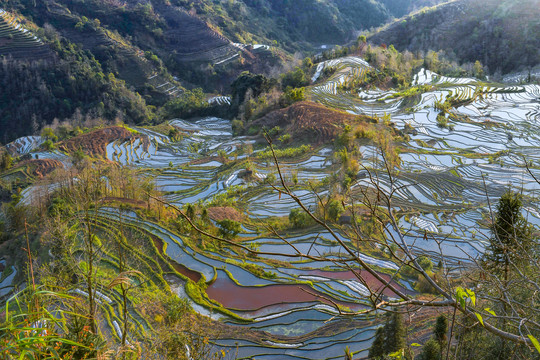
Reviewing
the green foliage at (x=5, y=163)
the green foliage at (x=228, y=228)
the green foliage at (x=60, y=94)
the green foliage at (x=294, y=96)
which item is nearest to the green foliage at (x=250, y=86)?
the green foliage at (x=294, y=96)

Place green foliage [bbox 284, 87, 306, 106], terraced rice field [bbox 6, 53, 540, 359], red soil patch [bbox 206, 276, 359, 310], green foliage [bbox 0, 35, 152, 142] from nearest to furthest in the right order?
terraced rice field [bbox 6, 53, 540, 359] < red soil patch [bbox 206, 276, 359, 310] < green foliage [bbox 284, 87, 306, 106] < green foliage [bbox 0, 35, 152, 142]

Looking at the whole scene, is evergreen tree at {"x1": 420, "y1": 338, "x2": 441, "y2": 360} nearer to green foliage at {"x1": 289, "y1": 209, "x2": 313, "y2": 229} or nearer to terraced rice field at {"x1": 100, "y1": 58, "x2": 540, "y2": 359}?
terraced rice field at {"x1": 100, "y1": 58, "x2": 540, "y2": 359}

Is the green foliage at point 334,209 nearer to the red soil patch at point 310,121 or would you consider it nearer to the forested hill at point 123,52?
the red soil patch at point 310,121

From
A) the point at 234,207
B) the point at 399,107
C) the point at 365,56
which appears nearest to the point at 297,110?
the point at 399,107

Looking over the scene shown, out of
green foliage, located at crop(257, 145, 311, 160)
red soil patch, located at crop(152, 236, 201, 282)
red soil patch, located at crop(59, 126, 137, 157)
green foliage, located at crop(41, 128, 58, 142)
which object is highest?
red soil patch, located at crop(152, 236, 201, 282)

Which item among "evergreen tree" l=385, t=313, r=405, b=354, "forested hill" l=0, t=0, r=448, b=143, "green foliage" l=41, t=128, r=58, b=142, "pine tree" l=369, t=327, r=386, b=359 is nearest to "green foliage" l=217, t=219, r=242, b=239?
"pine tree" l=369, t=327, r=386, b=359

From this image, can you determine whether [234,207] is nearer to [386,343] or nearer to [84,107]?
[386,343]
